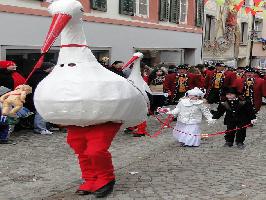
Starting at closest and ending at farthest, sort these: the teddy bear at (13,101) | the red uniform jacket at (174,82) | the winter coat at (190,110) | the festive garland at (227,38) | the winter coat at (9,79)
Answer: the teddy bear at (13,101), the winter coat at (190,110), the winter coat at (9,79), the red uniform jacket at (174,82), the festive garland at (227,38)

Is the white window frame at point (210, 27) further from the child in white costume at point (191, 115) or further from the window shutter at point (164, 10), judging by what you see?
the child in white costume at point (191, 115)

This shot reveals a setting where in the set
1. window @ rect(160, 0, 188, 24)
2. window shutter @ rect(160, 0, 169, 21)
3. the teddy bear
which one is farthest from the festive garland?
the teddy bear

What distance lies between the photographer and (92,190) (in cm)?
615

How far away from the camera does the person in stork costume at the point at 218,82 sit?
16.4m

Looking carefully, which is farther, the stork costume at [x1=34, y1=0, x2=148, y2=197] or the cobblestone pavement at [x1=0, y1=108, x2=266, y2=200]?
the cobblestone pavement at [x1=0, y1=108, x2=266, y2=200]

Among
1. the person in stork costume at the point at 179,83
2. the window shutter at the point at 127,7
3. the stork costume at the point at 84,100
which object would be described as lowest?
the person in stork costume at the point at 179,83

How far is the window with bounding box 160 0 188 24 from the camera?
2006 cm

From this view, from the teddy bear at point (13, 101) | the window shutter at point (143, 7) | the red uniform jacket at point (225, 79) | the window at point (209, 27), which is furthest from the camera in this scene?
the window at point (209, 27)

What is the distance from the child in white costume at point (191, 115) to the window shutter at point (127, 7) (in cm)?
813

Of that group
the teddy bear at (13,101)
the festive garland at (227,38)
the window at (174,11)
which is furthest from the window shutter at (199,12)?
the teddy bear at (13,101)

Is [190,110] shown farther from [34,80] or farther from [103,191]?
[103,191]

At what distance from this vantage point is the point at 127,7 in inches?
687

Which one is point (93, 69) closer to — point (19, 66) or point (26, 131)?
point (26, 131)

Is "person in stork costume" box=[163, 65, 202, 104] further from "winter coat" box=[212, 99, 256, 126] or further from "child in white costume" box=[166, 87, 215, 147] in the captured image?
"winter coat" box=[212, 99, 256, 126]
